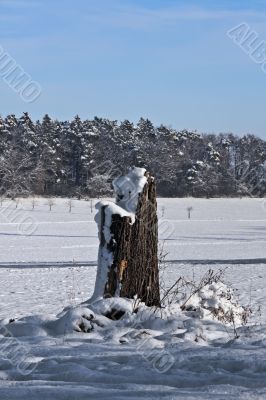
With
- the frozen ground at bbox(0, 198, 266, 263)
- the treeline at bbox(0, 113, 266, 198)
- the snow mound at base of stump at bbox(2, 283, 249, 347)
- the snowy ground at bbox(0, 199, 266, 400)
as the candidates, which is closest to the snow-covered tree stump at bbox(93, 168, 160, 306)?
the snow mound at base of stump at bbox(2, 283, 249, 347)

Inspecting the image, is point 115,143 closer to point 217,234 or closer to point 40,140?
point 40,140

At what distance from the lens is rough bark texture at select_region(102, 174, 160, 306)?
7.93 meters

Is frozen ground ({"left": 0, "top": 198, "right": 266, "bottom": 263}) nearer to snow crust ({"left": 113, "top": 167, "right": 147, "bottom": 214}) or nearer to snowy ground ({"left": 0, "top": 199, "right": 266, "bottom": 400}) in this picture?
snow crust ({"left": 113, "top": 167, "right": 147, "bottom": 214})

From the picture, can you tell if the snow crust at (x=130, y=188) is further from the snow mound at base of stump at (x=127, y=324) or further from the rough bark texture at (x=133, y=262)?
the snow mound at base of stump at (x=127, y=324)

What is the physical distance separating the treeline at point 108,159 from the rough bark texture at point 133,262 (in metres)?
63.9

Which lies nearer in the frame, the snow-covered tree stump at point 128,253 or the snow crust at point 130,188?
the snow-covered tree stump at point 128,253

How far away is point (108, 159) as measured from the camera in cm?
8794

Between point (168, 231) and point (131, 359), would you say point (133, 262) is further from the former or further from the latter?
point (168, 231)

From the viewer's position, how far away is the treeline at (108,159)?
76812 mm

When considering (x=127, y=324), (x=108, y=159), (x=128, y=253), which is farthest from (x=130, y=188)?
(x=108, y=159)

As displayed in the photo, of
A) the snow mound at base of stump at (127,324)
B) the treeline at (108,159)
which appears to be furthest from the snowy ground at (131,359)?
the treeline at (108,159)

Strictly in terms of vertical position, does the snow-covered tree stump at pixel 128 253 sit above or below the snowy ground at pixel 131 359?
above

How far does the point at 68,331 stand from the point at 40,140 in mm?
76106

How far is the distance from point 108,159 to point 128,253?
8027 centimetres
